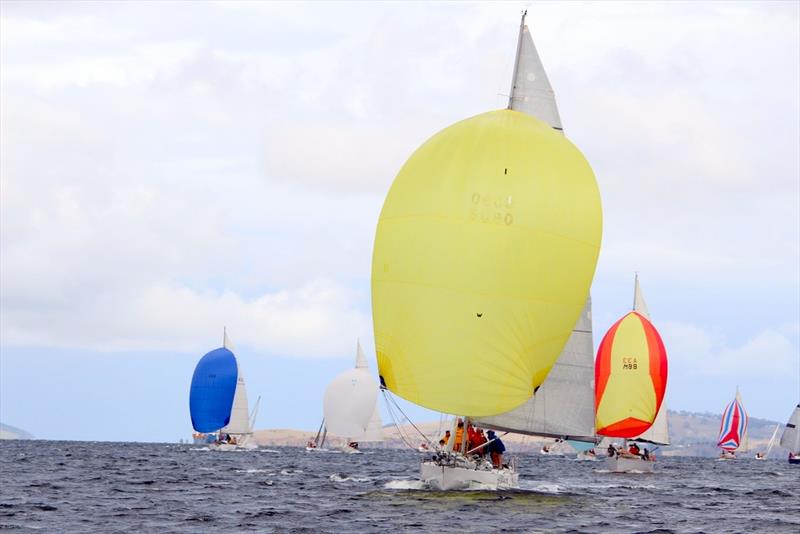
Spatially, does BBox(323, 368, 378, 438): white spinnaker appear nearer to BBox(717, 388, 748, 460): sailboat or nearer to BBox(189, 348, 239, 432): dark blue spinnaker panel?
BBox(189, 348, 239, 432): dark blue spinnaker panel

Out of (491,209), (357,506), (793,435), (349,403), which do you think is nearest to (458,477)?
(357,506)

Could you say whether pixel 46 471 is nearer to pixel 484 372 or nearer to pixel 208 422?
pixel 484 372

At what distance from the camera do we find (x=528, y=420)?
127ft

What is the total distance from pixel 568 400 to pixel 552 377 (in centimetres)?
89

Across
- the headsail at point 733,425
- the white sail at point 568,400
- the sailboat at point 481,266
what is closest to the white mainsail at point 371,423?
the headsail at point 733,425

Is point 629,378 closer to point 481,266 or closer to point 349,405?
point 481,266

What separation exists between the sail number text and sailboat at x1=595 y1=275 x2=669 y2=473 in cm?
2973

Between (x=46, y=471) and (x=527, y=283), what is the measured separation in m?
34.1

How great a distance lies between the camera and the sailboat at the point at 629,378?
61.3 metres

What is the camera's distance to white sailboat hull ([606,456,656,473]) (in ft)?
217

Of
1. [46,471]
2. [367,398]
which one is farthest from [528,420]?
[367,398]

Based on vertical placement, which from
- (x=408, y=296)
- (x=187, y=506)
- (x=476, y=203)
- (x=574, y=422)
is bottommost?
(x=187, y=506)

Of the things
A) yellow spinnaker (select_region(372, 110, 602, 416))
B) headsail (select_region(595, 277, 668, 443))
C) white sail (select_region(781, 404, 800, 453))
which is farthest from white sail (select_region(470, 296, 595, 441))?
white sail (select_region(781, 404, 800, 453))

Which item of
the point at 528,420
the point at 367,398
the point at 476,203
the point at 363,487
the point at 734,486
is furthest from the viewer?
the point at 367,398
